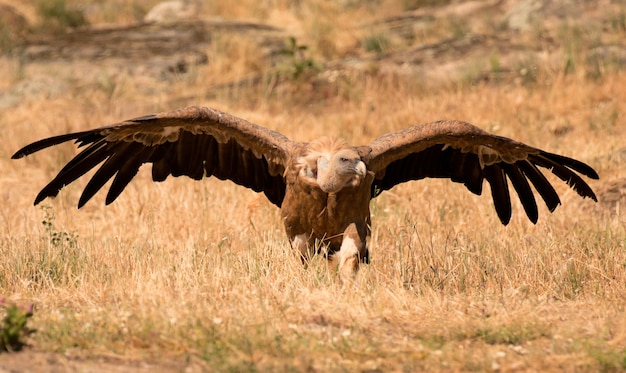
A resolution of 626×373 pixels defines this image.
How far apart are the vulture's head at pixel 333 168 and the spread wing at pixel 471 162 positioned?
461 millimetres

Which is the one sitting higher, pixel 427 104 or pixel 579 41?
pixel 579 41

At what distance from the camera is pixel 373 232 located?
955 cm

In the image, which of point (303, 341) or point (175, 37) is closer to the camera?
point (303, 341)

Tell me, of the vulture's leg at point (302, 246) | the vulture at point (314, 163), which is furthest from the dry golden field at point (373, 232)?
the vulture at point (314, 163)

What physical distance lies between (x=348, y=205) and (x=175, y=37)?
13.9m

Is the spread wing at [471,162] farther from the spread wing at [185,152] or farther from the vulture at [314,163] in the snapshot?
the spread wing at [185,152]

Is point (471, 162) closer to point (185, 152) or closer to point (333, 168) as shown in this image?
point (333, 168)

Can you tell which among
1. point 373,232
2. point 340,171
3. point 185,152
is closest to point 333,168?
point 340,171

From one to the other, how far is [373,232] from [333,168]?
2.11m

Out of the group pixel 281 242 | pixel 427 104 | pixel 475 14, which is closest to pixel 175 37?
pixel 475 14

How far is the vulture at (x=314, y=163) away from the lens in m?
7.81

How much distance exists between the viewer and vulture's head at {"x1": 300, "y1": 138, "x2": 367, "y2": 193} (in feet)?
24.8

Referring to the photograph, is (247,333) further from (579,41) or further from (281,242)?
(579,41)

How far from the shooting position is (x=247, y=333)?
5953mm
